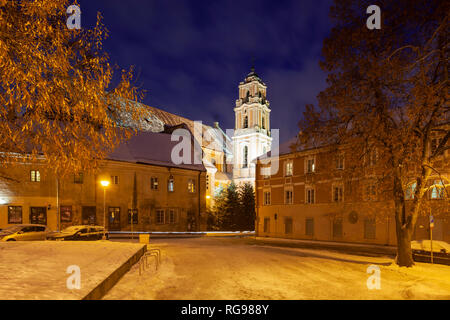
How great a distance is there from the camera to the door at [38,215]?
111 ft

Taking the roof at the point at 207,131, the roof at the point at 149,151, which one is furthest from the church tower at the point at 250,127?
the roof at the point at 149,151

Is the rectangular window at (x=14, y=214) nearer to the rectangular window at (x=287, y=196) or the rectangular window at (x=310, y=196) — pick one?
the rectangular window at (x=287, y=196)

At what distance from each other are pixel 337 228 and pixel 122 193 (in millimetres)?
23790

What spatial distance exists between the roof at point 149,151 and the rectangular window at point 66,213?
6.86m

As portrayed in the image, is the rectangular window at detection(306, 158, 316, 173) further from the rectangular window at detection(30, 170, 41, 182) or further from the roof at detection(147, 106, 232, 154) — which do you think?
the roof at detection(147, 106, 232, 154)

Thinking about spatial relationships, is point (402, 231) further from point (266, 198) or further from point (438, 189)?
point (266, 198)

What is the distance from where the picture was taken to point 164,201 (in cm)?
4278

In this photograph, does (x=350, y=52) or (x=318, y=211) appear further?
(x=318, y=211)

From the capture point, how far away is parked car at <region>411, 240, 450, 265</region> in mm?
17141

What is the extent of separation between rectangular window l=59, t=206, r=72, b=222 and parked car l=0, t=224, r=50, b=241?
10.7 metres

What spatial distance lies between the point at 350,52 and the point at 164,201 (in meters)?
31.7

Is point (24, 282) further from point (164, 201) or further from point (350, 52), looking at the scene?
point (164, 201)

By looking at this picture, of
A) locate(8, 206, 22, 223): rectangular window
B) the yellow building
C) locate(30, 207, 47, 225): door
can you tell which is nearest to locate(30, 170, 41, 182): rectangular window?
the yellow building
